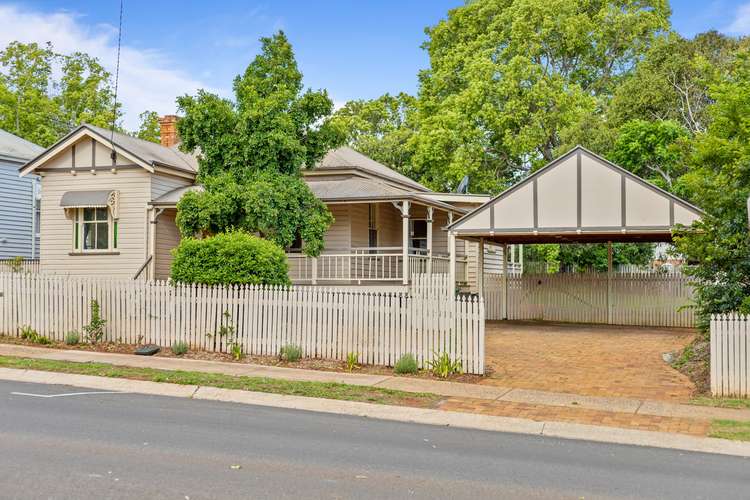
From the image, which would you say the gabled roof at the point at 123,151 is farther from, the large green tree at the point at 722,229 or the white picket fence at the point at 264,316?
the large green tree at the point at 722,229

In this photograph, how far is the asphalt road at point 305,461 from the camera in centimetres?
704

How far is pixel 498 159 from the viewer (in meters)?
43.9

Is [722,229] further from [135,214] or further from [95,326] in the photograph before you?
[135,214]

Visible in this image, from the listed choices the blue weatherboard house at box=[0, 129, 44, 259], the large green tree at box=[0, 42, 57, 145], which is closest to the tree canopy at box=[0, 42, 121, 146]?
the large green tree at box=[0, 42, 57, 145]

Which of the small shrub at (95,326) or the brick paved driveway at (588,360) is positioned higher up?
the small shrub at (95,326)

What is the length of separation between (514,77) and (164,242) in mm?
22628

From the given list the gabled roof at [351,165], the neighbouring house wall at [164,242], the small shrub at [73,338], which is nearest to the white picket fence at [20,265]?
the neighbouring house wall at [164,242]

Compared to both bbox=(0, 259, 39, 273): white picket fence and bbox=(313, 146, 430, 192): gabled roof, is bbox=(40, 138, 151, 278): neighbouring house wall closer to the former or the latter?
bbox=(0, 259, 39, 273): white picket fence

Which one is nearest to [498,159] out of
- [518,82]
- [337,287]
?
[518,82]

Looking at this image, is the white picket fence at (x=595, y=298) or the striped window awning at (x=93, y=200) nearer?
the striped window awning at (x=93, y=200)

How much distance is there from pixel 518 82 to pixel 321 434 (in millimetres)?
34443

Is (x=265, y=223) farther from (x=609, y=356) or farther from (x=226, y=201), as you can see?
(x=609, y=356)

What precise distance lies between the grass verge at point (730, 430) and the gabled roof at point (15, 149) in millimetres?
28476

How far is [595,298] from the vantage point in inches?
1040
